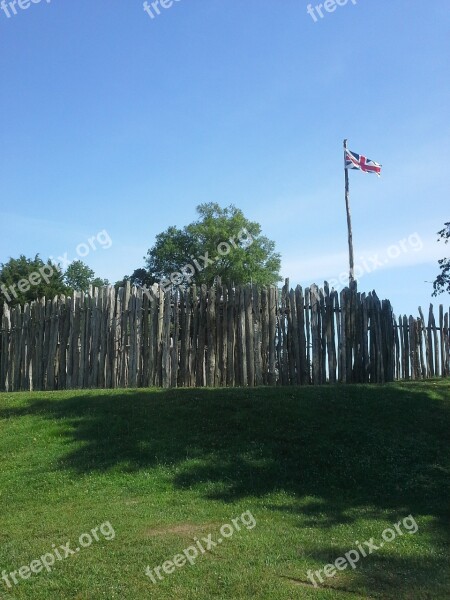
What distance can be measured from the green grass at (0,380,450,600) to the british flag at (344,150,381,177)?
14.1 m

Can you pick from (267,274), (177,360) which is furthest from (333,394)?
(267,274)

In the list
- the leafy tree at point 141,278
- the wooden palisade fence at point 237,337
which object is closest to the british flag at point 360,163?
the wooden palisade fence at point 237,337

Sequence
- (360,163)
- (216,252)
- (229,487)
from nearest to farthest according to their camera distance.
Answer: (229,487) → (360,163) → (216,252)

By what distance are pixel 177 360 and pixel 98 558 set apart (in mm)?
7631

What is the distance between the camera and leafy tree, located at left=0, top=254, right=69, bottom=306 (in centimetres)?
3244

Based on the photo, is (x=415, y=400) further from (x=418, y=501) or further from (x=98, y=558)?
(x=98, y=558)

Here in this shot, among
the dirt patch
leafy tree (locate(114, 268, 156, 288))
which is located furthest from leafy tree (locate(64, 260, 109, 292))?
the dirt patch

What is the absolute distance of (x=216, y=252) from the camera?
41.0m

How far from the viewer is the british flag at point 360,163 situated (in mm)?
25406

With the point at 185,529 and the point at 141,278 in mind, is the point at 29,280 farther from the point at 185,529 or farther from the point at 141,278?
the point at 185,529

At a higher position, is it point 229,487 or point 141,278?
point 141,278

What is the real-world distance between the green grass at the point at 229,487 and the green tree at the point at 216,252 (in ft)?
91.8

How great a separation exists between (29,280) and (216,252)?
12346 millimetres

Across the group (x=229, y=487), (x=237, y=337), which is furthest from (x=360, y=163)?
(x=229, y=487)
